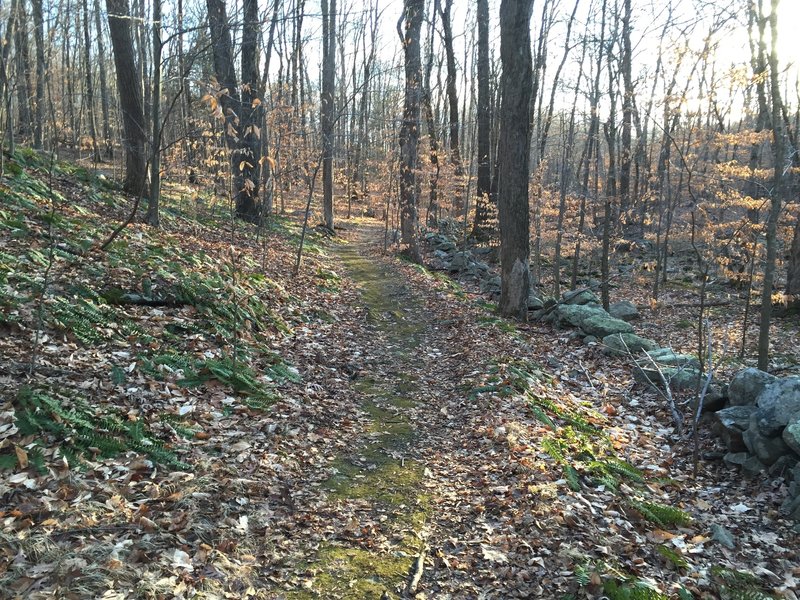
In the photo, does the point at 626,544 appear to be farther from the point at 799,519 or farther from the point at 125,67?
the point at 125,67

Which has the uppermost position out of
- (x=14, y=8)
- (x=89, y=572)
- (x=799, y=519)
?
(x=14, y=8)

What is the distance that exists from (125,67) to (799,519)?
1342 cm

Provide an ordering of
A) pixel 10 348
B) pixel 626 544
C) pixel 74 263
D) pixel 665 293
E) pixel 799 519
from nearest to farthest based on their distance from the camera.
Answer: pixel 626 544, pixel 799 519, pixel 10 348, pixel 74 263, pixel 665 293

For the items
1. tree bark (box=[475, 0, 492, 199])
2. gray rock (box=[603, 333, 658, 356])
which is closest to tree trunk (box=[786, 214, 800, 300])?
gray rock (box=[603, 333, 658, 356])

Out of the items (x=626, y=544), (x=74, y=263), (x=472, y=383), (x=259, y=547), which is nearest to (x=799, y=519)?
(x=626, y=544)

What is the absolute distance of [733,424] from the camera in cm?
558

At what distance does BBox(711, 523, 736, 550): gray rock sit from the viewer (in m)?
4.05

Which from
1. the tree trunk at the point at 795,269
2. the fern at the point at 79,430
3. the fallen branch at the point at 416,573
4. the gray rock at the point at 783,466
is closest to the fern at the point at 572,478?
the fallen branch at the point at 416,573

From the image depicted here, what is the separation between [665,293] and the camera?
1695 centimetres

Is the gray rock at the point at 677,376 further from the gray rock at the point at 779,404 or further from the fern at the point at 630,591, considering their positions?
the fern at the point at 630,591

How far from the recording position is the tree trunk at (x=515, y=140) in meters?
9.29

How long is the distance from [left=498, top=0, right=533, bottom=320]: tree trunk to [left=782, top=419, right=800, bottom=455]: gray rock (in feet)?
18.9

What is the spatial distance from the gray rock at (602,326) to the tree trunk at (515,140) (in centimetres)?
142

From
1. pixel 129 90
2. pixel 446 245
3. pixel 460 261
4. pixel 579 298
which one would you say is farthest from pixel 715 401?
pixel 446 245
